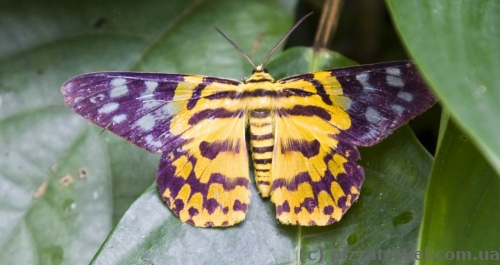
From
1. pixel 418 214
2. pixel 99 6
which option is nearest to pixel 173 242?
pixel 418 214

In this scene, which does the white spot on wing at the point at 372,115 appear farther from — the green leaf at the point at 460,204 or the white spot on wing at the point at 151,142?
the white spot on wing at the point at 151,142

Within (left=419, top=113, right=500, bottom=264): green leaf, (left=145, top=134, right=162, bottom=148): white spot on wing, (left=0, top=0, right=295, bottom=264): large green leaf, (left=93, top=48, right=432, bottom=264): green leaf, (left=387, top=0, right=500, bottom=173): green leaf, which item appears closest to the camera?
(left=387, top=0, right=500, bottom=173): green leaf

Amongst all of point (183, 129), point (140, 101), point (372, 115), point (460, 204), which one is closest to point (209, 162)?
point (183, 129)

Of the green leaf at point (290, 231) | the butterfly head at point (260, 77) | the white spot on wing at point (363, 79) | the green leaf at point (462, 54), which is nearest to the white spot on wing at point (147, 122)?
the green leaf at point (290, 231)

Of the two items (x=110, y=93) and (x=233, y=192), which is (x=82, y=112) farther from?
(x=233, y=192)

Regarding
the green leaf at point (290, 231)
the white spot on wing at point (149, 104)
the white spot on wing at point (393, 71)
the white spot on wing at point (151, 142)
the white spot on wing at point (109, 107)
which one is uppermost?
the white spot on wing at point (393, 71)

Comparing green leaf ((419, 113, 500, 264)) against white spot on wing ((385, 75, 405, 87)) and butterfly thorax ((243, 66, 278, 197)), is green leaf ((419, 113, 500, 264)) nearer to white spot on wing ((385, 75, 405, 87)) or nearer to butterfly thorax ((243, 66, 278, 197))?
white spot on wing ((385, 75, 405, 87))

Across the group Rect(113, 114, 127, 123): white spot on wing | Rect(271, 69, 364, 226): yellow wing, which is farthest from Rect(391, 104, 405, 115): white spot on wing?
Rect(113, 114, 127, 123): white spot on wing
